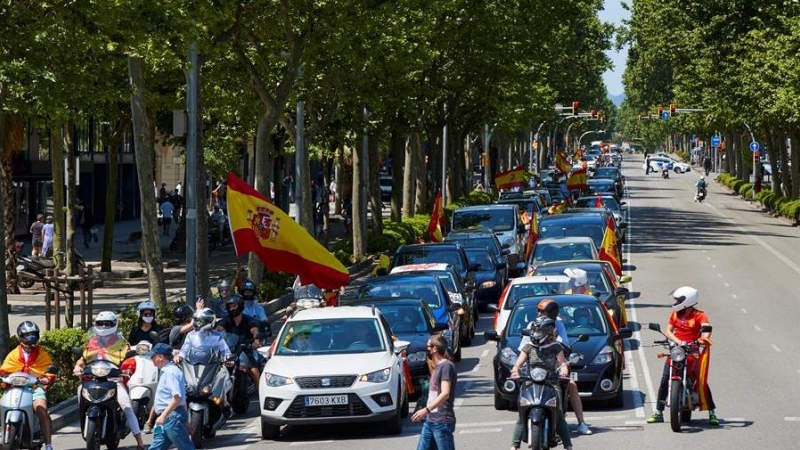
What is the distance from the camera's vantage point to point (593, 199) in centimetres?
5581

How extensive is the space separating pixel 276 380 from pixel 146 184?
9099 mm

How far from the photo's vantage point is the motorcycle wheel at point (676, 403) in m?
17.9

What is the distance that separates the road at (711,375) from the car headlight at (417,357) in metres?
0.73

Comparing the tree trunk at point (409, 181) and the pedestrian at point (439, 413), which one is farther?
the tree trunk at point (409, 181)

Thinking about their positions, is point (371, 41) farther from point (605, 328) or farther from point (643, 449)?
point (643, 449)

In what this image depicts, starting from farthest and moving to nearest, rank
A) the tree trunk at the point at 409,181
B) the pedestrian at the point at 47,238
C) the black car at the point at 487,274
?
the tree trunk at the point at 409,181, the pedestrian at the point at 47,238, the black car at the point at 487,274

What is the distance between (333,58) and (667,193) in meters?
72.6

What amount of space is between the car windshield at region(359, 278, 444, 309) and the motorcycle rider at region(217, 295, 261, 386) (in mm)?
5163

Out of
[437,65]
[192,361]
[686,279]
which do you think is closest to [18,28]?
[192,361]

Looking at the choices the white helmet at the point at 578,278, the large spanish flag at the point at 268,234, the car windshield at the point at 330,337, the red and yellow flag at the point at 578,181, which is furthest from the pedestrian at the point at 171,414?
the red and yellow flag at the point at 578,181

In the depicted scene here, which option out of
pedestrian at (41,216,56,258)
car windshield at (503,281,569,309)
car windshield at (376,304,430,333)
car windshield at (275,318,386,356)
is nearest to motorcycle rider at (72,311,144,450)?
car windshield at (275,318,386,356)

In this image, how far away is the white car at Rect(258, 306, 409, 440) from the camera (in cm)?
1795

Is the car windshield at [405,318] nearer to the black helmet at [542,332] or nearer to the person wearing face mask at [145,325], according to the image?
the person wearing face mask at [145,325]

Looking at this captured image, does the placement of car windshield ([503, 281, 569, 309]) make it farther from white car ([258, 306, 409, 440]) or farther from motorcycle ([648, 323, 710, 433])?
motorcycle ([648, 323, 710, 433])
